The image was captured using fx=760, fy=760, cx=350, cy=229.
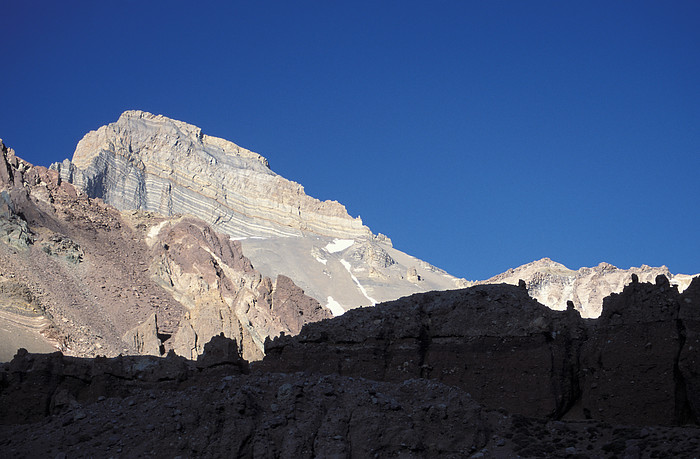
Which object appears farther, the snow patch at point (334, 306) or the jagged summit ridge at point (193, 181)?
the jagged summit ridge at point (193, 181)

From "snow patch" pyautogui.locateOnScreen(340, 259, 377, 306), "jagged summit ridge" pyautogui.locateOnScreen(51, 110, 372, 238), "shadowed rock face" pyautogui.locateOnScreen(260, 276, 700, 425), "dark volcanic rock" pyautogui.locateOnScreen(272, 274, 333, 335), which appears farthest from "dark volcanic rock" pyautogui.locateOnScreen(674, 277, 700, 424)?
"jagged summit ridge" pyautogui.locateOnScreen(51, 110, 372, 238)

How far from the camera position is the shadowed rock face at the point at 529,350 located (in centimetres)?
1523

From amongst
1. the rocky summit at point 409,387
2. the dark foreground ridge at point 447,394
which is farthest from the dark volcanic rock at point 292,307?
the dark foreground ridge at point 447,394

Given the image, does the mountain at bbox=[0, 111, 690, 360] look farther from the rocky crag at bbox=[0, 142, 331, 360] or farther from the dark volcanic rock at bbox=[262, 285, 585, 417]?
the dark volcanic rock at bbox=[262, 285, 585, 417]

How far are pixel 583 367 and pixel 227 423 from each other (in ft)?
25.3

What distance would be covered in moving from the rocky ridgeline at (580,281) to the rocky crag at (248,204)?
23001 millimetres

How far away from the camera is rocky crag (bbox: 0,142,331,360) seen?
168ft

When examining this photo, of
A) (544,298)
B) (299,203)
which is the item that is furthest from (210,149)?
(544,298)

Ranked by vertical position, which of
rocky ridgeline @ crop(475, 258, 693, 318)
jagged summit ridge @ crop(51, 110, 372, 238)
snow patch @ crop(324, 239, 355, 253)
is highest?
jagged summit ridge @ crop(51, 110, 372, 238)

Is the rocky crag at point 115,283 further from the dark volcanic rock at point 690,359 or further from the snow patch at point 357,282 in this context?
the dark volcanic rock at point 690,359

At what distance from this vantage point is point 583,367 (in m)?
16.5

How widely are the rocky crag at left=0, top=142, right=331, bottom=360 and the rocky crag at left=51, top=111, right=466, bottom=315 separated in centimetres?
3157

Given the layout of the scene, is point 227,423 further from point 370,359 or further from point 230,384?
point 370,359

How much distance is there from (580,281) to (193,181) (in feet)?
256
